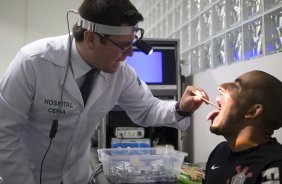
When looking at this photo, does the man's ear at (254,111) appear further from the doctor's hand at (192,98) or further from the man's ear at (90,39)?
the man's ear at (90,39)

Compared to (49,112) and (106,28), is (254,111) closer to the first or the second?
(106,28)

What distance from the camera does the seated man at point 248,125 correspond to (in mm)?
981

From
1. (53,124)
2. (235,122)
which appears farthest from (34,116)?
(235,122)

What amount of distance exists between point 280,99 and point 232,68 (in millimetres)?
642

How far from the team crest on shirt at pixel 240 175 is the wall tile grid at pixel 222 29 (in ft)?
1.75

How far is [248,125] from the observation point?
106cm

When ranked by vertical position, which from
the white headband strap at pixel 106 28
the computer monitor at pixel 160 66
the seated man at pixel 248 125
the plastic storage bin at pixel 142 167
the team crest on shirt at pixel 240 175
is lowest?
the plastic storage bin at pixel 142 167

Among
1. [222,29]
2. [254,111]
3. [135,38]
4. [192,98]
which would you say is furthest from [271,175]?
[222,29]

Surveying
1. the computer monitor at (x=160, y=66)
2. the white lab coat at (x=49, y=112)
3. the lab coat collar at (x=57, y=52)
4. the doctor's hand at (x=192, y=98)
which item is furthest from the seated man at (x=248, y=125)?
the computer monitor at (x=160, y=66)

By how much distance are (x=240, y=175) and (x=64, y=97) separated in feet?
2.48

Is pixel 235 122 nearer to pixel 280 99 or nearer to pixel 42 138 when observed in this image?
pixel 280 99

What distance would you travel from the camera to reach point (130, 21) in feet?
4.27

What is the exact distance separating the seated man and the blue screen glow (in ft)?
3.30

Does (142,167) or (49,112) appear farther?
(142,167)
